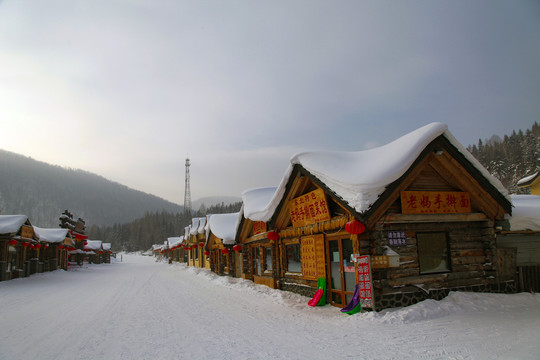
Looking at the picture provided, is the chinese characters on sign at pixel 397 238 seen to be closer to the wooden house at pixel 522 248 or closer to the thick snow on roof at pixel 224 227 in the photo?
the wooden house at pixel 522 248

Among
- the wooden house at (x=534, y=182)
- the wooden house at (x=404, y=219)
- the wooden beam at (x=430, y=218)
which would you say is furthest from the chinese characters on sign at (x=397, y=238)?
the wooden house at (x=534, y=182)

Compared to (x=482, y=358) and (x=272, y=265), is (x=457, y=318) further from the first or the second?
(x=272, y=265)

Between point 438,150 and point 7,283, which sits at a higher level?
point 438,150

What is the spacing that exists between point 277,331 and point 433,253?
5607mm

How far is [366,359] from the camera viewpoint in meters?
5.79

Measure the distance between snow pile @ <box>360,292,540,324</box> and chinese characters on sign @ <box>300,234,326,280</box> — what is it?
3.23m

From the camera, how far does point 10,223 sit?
2308 centimetres

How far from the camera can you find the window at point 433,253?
10078 mm

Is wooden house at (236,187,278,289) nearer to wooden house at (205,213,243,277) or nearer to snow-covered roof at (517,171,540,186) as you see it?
wooden house at (205,213,243,277)

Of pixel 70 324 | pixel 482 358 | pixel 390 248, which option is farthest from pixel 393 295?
pixel 70 324

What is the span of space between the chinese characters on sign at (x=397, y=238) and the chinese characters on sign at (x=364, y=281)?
3.72 feet

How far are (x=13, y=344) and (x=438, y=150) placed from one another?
12.4 m

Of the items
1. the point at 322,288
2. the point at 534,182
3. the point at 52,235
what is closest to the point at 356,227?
the point at 322,288

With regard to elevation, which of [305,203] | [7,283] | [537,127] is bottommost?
[7,283]
